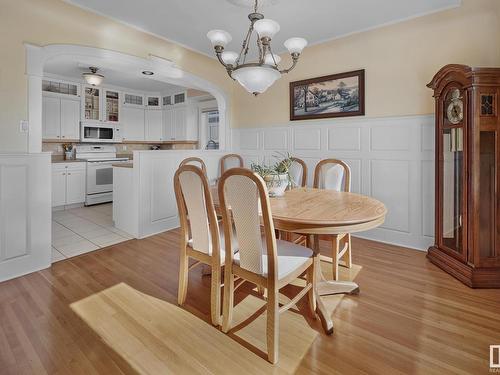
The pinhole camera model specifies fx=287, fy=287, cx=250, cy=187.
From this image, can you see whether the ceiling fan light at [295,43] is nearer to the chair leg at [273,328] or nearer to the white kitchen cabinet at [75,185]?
the chair leg at [273,328]

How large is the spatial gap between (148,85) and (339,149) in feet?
14.5

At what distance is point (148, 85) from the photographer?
6098mm

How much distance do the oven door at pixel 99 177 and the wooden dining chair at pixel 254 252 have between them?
4.91 m

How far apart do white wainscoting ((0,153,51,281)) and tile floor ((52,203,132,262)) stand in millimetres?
290

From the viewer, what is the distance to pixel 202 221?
73.1 inches

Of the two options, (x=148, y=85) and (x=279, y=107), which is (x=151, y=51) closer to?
(x=279, y=107)

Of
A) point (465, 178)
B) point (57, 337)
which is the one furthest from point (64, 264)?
point (465, 178)

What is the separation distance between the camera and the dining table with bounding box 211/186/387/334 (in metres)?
1.53

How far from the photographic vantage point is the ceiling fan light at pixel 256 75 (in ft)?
7.13

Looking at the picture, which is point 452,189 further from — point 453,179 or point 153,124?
point 153,124

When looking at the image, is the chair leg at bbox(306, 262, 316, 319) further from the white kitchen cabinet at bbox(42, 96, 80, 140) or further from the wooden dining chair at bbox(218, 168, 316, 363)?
the white kitchen cabinet at bbox(42, 96, 80, 140)

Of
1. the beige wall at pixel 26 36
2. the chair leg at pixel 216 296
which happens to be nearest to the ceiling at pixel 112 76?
the beige wall at pixel 26 36

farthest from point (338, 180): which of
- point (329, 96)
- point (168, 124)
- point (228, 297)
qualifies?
point (168, 124)

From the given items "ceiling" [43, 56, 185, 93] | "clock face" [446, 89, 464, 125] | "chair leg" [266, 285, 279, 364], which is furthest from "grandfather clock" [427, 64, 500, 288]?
"ceiling" [43, 56, 185, 93]
